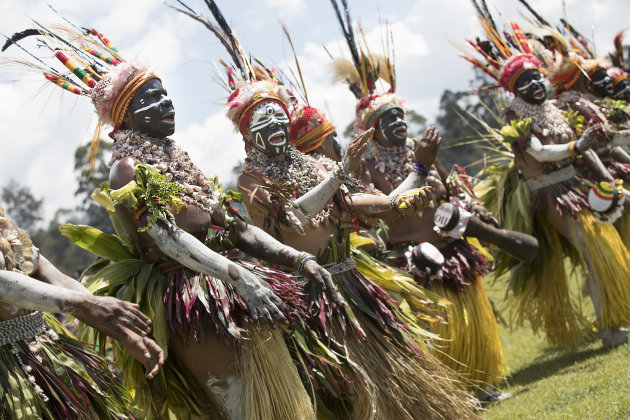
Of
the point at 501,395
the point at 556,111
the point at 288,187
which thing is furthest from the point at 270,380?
the point at 556,111

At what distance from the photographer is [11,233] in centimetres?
285

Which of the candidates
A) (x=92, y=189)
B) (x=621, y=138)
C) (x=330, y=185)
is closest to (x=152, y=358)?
(x=330, y=185)

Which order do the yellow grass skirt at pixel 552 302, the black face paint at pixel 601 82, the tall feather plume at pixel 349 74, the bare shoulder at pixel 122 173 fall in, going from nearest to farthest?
the bare shoulder at pixel 122 173, the tall feather plume at pixel 349 74, the yellow grass skirt at pixel 552 302, the black face paint at pixel 601 82

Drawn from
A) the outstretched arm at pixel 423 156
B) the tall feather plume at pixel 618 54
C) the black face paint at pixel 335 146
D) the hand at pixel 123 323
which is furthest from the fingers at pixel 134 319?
the tall feather plume at pixel 618 54

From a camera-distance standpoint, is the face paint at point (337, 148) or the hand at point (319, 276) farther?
the face paint at point (337, 148)

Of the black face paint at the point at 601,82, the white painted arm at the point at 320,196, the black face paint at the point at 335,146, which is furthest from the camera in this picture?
the black face paint at the point at 601,82

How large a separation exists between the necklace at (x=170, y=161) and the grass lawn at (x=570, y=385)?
2364 mm

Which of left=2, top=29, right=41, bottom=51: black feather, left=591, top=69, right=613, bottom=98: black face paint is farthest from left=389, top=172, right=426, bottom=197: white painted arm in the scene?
left=591, top=69, right=613, bottom=98: black face paint

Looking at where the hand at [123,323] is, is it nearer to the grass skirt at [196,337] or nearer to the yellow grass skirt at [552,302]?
the grass skirt at [196,337]

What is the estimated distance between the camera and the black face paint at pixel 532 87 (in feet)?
19.2

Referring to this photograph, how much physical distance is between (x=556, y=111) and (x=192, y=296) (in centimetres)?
424

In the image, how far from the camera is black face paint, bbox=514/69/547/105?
5855 mm

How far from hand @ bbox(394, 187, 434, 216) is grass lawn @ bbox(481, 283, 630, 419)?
4.79ft

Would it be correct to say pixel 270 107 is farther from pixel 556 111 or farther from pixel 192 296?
pixel 556 111
